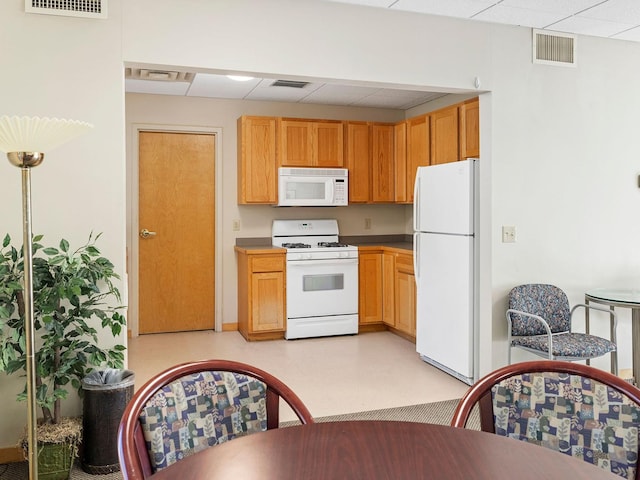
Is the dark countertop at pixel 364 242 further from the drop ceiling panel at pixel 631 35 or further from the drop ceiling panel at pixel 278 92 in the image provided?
the drop ceiling panel at pixel 631 35

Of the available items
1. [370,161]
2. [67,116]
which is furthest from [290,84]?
[67,116]

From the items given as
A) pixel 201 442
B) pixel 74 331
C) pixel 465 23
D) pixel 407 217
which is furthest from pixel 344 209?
pixel 201 442

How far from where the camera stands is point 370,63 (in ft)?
11.2

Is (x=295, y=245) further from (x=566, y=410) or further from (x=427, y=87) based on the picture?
(x=566, y=410)

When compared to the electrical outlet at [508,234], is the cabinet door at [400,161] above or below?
above

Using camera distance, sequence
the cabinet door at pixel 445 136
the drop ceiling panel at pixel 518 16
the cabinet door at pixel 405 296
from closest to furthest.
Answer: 1. the drop ceiling panel at pixel 518 16
2. the cabinet door at pixel 445 136
3. the cabinet door at pixel 405 296

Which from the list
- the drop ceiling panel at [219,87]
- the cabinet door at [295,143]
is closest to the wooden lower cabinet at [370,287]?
the cabinet door at [295,143]

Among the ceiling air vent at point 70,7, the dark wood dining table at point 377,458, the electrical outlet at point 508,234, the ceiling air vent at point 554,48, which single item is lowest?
the dark wood dining table at point 377,458

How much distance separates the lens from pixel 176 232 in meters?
5.74

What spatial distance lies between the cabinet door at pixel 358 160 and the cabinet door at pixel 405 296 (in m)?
0.89

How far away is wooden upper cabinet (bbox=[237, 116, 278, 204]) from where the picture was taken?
5.52 metres

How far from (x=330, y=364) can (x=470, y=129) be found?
2.22 meters

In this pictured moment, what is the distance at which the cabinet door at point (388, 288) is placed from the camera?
5.56 m

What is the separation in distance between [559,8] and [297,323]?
11.3ft
